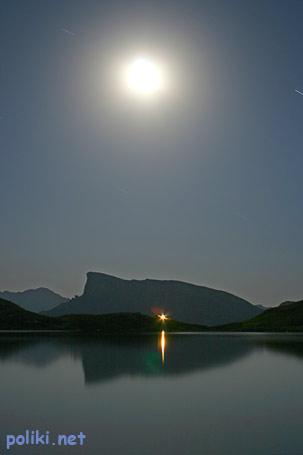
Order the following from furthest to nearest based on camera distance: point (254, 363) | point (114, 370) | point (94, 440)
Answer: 1. point (254, 363)
2. point (114, 370)
3. point (94, 440)

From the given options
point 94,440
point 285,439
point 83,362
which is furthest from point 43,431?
point 83,362

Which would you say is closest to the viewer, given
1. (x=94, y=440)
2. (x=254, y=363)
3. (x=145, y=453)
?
(x=145, y=453)

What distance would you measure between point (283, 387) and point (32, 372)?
35.9 m

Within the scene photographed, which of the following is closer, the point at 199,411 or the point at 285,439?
the point at 285,439

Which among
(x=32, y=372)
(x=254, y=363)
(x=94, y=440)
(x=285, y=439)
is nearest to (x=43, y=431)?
(x=94, y=440)

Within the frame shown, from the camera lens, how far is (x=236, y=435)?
27.6 metres

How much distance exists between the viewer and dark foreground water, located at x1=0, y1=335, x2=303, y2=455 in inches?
1002

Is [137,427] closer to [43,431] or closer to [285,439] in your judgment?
[43,431]

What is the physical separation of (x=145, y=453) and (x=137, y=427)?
22.1ft

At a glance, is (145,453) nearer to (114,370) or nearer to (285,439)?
(285,439)

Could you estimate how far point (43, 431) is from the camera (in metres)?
28.8

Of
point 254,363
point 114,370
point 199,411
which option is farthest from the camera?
point 254,363

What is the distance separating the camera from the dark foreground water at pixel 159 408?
25453 mm

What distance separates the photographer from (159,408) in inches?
1449
